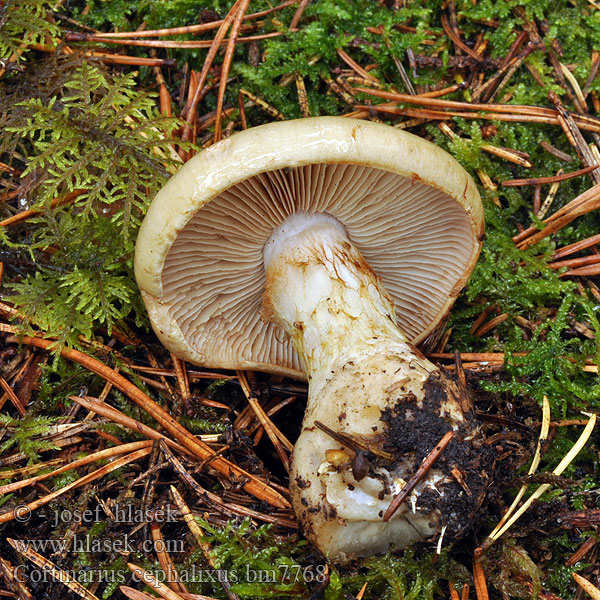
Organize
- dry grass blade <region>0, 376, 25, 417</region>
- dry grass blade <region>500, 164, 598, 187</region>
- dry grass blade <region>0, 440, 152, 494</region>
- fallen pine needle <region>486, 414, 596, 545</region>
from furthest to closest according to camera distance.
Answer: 1. dry grass blade <region>500, 164, 598, 187</region>
2. dry grass blade <region>0, 376, 25, 417</region>
3. dry grass blade <region>0, 440, 152, 494</region>
4. fallen pine needle <region>486, 414, 596, 545</region>

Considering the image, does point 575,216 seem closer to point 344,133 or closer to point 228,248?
point 344,133

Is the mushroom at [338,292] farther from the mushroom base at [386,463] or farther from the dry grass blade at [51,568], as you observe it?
the dry grass blade at [51,568]

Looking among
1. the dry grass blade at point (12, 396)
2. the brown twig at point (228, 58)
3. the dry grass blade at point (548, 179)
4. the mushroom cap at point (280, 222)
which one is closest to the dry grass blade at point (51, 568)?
the dry grass blade at point (12, 396)

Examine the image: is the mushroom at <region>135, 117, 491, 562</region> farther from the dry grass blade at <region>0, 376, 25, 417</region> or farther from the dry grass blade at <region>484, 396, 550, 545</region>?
the dry grass blade at <region>0, 376, 25, 417</region>

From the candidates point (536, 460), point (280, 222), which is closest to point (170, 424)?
point (280, 222)

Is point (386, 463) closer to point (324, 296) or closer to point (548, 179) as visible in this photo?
point (324, 296)

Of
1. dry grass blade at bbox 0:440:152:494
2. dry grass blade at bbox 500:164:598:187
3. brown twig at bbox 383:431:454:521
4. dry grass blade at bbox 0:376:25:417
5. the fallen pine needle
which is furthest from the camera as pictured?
dry grass blade at bbox 500:164:598:187

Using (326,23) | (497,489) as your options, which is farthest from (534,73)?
(497,489)

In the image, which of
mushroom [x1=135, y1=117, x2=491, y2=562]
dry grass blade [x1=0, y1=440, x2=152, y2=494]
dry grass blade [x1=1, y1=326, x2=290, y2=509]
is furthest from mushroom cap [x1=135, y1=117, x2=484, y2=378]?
dry grass blade [x1=0, y1=440, x2=152, y2=494]
